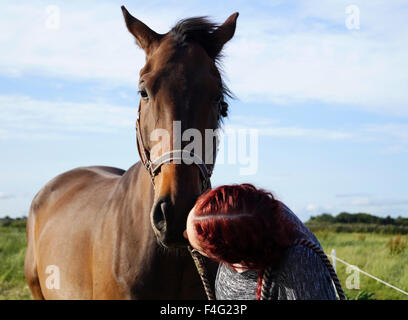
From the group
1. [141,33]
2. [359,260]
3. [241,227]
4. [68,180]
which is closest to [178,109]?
[141,33]

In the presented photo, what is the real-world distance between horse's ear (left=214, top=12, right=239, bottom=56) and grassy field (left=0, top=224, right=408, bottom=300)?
446 centimetres

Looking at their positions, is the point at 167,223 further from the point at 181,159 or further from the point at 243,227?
the point at 243,227

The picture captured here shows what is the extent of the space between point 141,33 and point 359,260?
8848 millimetres

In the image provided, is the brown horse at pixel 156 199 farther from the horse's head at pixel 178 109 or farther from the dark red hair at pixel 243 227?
the dark red hair at pixel 243 227

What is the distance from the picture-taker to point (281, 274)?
162 centimetres

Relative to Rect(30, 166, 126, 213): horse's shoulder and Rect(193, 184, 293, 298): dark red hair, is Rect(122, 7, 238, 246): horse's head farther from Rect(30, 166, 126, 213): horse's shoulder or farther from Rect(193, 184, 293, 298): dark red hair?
Rect(30, 166, 126, 213): horse's shoulder

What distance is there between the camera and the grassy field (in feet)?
28.9

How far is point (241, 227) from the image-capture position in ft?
5.24

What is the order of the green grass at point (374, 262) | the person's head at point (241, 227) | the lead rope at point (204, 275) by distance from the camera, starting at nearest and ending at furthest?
the person's head at point (241, 227) → the lead rope at point (204, 275) → the green grass at point (374, 262)

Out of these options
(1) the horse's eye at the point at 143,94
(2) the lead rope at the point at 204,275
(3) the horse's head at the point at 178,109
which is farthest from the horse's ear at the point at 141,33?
(2) the lead rope at the point at 204,275

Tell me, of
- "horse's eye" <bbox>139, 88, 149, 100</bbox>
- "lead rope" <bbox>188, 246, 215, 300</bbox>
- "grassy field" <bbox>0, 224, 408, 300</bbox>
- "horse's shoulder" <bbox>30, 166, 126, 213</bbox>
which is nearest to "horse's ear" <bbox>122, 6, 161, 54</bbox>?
"horse's eye" <bbox>139, 88, 149, 100</bbox>

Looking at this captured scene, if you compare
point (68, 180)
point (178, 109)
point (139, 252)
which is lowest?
point (139, 252)

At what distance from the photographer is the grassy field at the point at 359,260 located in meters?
8.82
